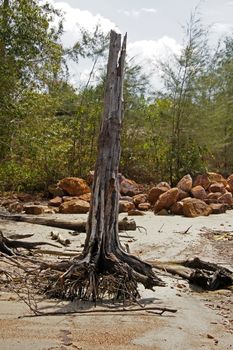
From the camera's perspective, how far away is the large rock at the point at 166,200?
38.4 feet

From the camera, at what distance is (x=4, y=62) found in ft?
30.8

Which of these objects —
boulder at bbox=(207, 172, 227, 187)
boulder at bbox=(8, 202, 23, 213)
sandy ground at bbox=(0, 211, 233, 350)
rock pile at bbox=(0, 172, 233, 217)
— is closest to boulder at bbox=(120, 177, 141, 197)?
rock pile at bbox=(0, 172, 233, 217)

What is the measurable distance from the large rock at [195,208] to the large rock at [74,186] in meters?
2.44

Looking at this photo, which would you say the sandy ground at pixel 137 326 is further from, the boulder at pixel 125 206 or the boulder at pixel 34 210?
the boulder at pixel 125 206

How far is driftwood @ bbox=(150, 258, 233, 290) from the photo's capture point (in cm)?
609

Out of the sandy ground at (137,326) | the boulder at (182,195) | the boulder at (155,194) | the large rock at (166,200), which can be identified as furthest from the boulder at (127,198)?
the sandy ground at (137,326)

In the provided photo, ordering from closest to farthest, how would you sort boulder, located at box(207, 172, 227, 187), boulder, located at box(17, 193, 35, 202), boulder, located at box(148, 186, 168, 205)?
boulder, located at box(148, 186, 168, 205), boulder, located at box(17, 193, 35, 202), boulder, located at box(207, 172, 227, 187)

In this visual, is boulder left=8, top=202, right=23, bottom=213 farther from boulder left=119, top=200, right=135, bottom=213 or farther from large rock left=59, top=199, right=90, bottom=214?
boulder left=119, top=200, right=135, bottom=213

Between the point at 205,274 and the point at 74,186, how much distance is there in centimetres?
681

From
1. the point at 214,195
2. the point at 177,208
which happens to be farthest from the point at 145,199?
the point at 214,195

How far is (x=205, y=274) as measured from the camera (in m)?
6.16

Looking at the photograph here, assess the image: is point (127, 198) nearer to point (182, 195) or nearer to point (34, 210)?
point (182, 195)

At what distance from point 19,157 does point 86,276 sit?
17.7 ft

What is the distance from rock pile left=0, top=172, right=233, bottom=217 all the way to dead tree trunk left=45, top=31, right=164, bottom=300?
487 cm
